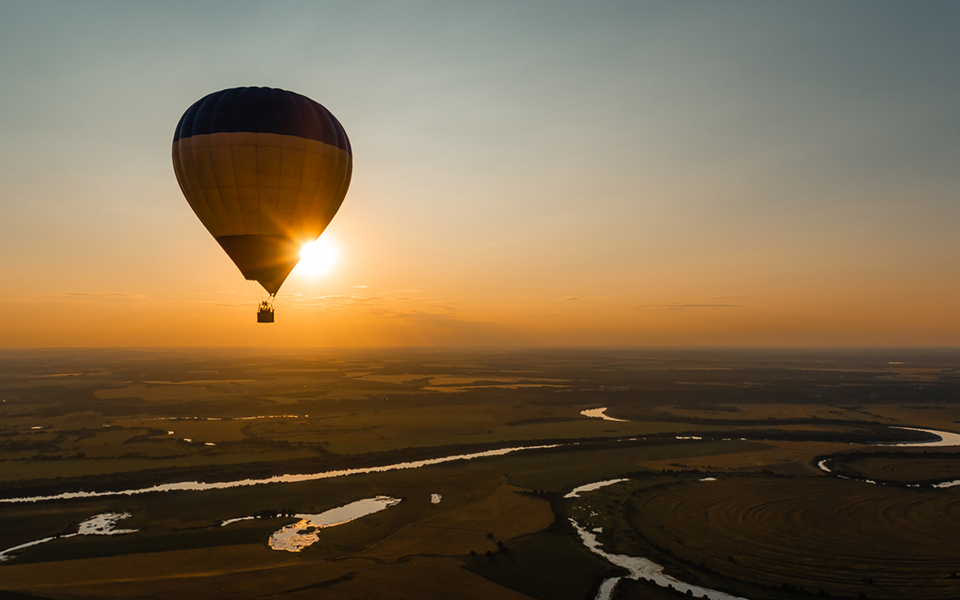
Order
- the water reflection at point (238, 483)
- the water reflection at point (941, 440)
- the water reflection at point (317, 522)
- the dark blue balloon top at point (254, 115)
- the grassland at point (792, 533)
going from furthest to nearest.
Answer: the water reflection at point (941, 440)
the water reflection at point (238, 483)
the dark blue balloon top at point (254, 115)
the water reflection at point (317, 522)
the grassland at point (792, 533)

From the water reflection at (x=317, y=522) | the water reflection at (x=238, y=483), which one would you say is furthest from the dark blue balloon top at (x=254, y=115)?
the water reflection at (x=238, y=483)

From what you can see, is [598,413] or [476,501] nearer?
[476,501]

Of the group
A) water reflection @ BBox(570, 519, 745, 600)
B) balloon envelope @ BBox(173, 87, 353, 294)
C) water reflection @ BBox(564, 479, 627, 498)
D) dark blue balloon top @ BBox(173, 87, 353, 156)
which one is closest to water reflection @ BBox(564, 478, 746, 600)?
water reflection @ BBox(570, 519, 745, 600)

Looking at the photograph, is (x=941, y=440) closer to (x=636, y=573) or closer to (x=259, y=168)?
(x=636, y=573)

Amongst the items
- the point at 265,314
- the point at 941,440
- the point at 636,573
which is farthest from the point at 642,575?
the point at 941,440

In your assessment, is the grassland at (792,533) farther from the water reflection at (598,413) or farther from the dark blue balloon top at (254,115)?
the water reflection at (598,413)

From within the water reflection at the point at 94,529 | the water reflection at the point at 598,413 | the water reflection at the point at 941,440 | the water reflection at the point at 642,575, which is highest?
the water reflection at the point at 94,529

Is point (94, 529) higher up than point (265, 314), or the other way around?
point (265, 314)
